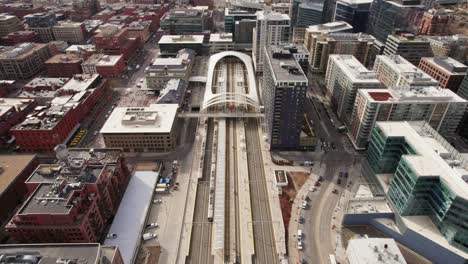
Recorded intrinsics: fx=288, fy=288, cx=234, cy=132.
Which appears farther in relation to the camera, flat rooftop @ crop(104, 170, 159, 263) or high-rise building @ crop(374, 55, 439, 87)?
high-rise building @ crop(374, 55, 439, 87)

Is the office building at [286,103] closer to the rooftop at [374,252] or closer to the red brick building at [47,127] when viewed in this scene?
the rooftop at [374,252]

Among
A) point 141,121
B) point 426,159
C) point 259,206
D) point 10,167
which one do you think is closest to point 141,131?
point 141,121

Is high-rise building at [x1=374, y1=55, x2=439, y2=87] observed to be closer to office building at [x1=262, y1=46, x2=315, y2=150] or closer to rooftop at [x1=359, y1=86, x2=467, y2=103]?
rooftop at [x1=359, y1=86, x2=467, y2=103]

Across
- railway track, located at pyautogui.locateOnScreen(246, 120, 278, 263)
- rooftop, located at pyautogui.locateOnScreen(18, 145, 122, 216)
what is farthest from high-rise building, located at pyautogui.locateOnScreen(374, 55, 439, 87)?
rooftop, located at pyautogui.locateOnScreen(18, 145, 122, 216)

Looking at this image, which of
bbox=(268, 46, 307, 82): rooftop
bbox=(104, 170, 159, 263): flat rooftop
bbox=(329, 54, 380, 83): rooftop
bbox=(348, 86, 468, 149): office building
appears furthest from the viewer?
bbox=(329, 54, 380, 83): rooftop

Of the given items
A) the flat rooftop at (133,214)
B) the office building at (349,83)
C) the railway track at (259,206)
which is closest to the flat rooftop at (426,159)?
the office building at (349,83)

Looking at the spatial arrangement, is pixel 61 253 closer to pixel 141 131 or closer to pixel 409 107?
pixel 141 131

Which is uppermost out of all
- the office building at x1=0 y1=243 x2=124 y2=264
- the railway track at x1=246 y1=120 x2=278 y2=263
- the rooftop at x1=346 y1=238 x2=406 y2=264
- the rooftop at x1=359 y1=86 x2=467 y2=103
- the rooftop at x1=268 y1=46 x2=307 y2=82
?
the rooftop at x1=268 y1=46 x2=307 y2=82
